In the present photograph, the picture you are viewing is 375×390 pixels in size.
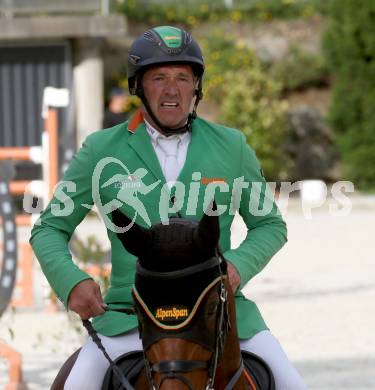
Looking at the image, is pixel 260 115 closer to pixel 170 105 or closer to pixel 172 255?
pixel 170 105

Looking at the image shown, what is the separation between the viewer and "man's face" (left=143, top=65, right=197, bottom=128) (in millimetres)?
3732

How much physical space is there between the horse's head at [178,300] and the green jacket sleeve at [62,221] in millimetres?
546

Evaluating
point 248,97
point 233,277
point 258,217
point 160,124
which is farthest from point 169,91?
point 248,97

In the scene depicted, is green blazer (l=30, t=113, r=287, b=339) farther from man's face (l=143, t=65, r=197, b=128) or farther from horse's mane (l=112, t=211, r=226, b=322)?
horse's mane (l=112, t=211, r=226, b=322)

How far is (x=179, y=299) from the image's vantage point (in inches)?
116

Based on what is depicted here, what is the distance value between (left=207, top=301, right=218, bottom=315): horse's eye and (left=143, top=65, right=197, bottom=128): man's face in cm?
92

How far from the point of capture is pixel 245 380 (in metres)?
3.38

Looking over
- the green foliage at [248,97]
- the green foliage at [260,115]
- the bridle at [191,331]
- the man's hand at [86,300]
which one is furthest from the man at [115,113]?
the green foliage at [260,115]

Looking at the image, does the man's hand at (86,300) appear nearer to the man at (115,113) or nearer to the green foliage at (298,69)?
the man at (115,113)

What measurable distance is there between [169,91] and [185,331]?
3.40 ft

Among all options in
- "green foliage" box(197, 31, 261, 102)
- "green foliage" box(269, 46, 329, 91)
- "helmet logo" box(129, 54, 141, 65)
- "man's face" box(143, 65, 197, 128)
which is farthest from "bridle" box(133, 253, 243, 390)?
"green foliage" box(269, 46, 329, 91)

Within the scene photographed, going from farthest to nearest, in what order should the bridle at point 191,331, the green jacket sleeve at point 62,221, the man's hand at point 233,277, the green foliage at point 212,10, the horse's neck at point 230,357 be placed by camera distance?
the green foliage at point 212,10 < the green jacket sleeve at point 62,221 < the man's hand at point 233,277 < the horse's neck at point 230,357 < the bridle at point 191,331

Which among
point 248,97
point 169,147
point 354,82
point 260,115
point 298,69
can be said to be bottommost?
point 260,115

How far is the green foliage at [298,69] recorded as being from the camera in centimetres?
2359
